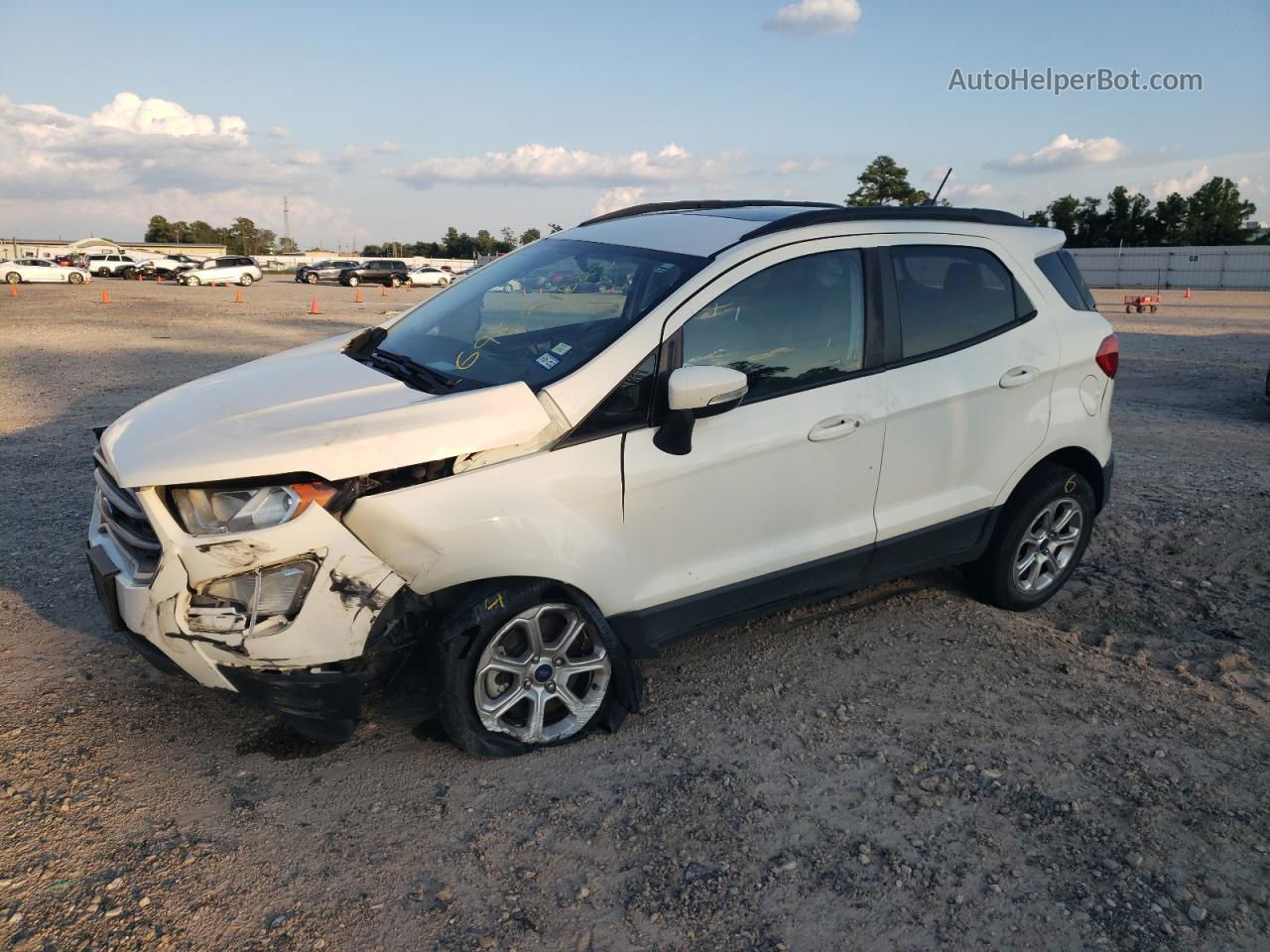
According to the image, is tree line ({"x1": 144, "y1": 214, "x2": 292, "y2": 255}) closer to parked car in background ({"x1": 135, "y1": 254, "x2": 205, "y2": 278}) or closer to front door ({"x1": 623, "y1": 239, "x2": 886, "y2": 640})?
parked car in background ({"x1": 135, "y1": 254, "x2": 205, "y2": 278})

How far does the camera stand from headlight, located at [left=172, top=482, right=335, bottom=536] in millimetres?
2988

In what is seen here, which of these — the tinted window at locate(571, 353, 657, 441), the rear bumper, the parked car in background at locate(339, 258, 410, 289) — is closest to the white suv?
the tinted window at locate(571, 353, 657, 441)

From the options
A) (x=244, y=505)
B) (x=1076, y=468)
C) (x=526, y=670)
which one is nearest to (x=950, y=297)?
(x=1076, y=468)

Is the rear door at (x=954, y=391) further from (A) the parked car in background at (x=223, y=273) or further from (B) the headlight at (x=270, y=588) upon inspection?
(A) the parked car in background at (x=223, y=273)

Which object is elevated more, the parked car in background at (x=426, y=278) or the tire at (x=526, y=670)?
the parked car in background at (x=426, y=278)

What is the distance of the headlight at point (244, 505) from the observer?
9.80 feet

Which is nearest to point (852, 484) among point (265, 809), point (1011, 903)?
point (1011, 903)

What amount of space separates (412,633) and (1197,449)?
7.65 m

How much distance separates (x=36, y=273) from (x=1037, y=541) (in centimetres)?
5300

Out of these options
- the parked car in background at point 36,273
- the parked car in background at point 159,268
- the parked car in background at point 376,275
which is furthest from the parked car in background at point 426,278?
the parked car in background at point 36,273

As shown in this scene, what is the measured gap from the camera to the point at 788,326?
3.84m

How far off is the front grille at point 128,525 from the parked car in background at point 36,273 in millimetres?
49887

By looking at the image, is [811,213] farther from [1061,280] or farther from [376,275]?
[376,275]

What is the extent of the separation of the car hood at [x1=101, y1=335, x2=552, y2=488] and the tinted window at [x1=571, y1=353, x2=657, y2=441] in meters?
0.19
